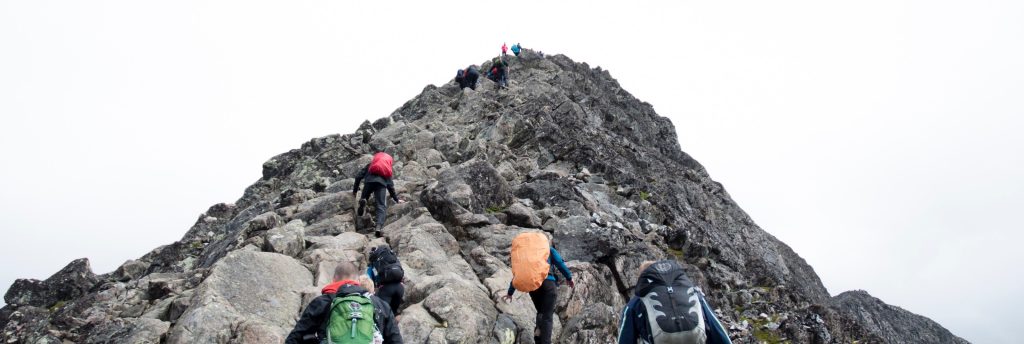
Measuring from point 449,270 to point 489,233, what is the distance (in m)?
3.06

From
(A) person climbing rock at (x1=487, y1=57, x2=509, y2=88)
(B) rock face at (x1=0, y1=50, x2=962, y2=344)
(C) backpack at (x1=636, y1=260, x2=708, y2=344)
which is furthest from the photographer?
(A) person climbing rock at (x1=487, y1=57, x2=509, y2=88)

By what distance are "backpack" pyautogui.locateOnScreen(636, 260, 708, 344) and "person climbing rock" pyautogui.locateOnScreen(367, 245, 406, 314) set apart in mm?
5351

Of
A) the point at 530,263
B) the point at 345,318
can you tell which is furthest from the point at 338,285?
the point at 530,263

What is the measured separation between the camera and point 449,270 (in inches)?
624

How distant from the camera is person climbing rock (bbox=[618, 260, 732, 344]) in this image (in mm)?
A: 7438

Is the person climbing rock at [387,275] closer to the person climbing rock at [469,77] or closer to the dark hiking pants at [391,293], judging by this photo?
the dark hiking pants at [391,293]

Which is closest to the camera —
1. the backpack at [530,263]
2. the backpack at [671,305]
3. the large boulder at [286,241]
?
the backpack at [671,305]

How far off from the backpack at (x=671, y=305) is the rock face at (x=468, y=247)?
5.22 m

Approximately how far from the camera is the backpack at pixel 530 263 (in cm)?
1159

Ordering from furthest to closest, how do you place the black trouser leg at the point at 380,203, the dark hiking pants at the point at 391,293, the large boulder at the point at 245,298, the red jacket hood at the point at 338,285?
the black trouser leg at the point at 380,203, the dark hiking pants at the point at 391,293, the large boulder at the point at 245,298, the red jacket hood at the point at 338,285

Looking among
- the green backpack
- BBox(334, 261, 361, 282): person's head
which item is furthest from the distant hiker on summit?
the green backpack

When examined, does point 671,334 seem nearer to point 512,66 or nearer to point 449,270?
point 449,270

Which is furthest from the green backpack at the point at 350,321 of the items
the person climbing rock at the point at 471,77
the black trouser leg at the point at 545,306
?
the person climbing rock at the point at 471,77

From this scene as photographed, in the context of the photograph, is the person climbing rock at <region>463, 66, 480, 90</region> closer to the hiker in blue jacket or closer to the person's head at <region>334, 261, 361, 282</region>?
the hiker in blue jacket
